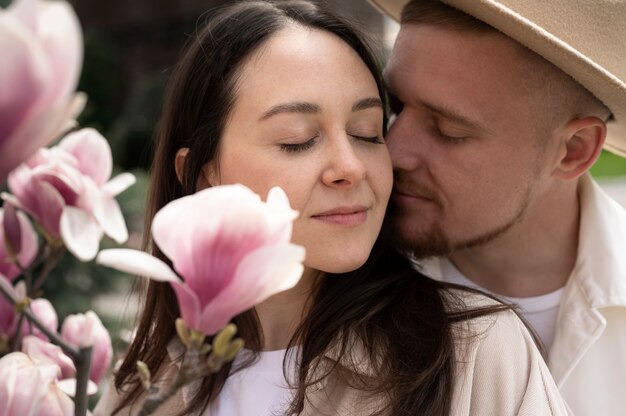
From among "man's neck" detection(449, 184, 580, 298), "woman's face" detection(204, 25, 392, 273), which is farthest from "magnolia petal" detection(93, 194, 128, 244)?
"man's neck" detection(449, 184, 580, 298)

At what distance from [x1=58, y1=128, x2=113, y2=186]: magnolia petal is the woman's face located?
1.75ft

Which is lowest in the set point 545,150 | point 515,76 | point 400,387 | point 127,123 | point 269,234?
point 127,123

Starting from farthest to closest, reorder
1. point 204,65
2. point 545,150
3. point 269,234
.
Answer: point 545,150
point 204,65
point 269,234

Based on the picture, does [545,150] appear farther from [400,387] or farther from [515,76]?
[400,387]

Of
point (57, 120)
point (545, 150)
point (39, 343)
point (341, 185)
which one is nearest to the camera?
point (57, 120)

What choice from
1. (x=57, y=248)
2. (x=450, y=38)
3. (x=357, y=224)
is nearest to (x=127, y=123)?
(x=450, y=38)

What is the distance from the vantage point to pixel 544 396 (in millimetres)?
1323

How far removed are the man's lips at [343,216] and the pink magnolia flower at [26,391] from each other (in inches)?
23.7

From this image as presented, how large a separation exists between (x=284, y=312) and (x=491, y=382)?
1.24ft

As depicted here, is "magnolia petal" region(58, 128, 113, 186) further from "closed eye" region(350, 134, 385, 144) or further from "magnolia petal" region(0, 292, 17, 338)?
"closed eye" region(350, 134, 385, 144)

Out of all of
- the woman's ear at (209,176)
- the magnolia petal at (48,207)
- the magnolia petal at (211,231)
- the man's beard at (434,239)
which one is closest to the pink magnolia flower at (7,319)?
the magnolia petal at (48,207)

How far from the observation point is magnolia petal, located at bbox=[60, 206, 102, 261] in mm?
634

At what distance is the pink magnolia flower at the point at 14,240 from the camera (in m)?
0.69

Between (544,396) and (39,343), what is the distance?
816 millimetres
